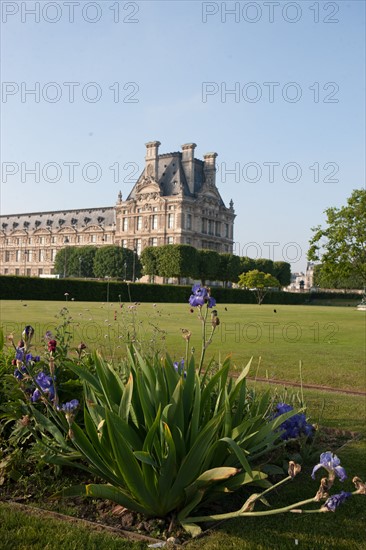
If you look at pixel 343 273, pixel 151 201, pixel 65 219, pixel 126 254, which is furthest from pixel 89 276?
pixel 343 273

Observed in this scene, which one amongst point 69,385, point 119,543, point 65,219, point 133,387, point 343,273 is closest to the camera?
point 119,543

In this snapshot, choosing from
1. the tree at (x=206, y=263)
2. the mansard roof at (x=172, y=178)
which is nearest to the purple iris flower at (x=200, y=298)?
the tree at (x=206, y=263)

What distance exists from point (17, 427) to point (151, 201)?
99551mm

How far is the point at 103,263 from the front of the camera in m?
90.0

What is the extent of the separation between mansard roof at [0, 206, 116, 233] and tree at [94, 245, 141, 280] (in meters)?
22.5

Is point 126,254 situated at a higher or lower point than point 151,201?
lower

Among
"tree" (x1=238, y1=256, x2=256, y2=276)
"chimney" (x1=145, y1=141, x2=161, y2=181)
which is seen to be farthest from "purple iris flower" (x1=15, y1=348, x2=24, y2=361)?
"chimney" (x1=145, y1=141, x2=161, y2=181)

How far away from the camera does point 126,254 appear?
89.9 meters

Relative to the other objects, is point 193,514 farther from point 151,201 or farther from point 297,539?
point 151,201

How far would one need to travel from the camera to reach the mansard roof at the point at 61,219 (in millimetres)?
114938

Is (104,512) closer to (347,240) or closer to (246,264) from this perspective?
(347,240)

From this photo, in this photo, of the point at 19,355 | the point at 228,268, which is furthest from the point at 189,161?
the point at 19,355

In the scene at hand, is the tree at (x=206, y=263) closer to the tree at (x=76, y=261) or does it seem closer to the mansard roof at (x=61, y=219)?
the tree at (x=76, y=261)

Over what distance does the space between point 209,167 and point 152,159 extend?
11226 mm
